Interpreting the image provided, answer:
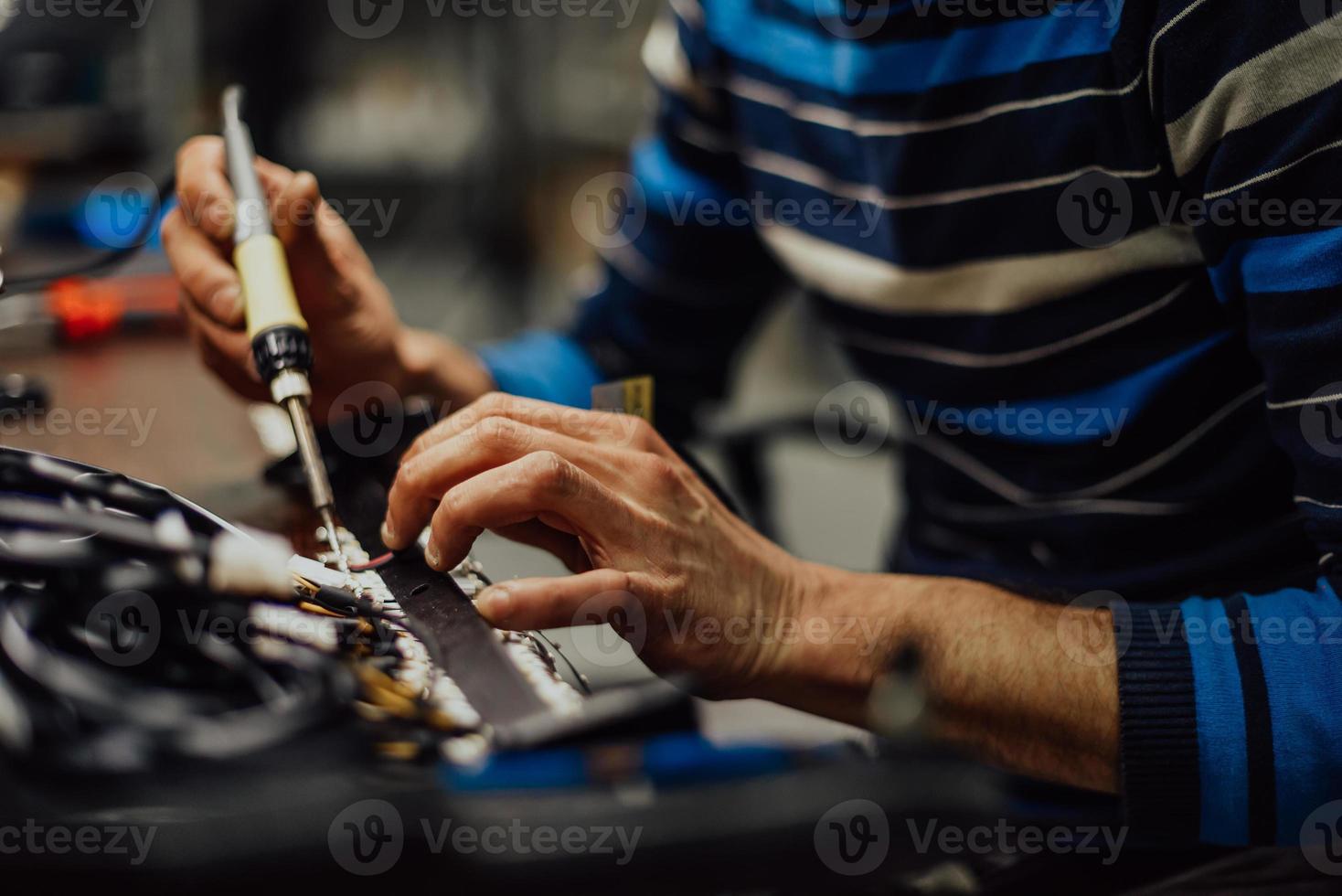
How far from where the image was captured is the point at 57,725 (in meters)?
0.35

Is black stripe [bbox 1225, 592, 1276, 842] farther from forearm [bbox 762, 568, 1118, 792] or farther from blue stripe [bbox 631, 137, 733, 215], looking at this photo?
blue stripe [bbox 631, 137, 733, 215]

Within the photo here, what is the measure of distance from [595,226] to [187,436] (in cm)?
237

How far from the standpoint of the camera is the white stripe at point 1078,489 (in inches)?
25.5

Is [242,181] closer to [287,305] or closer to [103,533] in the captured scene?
[287,305]

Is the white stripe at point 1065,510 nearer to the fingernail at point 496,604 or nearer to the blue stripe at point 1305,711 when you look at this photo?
the blue stripe at point 1305,711

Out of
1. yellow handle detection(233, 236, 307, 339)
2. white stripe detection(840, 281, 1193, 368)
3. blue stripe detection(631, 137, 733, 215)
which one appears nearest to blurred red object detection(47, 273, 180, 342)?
yellow handle detection(233, 236, 307, 339)

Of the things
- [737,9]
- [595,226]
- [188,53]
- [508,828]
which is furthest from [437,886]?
[595,226]

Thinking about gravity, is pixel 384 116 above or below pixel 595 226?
above

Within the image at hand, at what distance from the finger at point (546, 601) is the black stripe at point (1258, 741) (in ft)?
0.96

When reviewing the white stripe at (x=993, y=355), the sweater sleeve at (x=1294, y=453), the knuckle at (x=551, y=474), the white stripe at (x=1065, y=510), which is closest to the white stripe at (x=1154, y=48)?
the sweater sleeve at (x=1294, y=453)

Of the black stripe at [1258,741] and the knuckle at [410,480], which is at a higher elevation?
the knuckle at [410,480]

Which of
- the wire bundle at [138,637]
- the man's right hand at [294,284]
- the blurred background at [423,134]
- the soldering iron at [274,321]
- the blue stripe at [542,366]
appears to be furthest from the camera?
the blurred background at [423,134]

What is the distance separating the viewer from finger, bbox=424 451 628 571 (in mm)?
450

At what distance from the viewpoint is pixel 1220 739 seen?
1.68 feet
